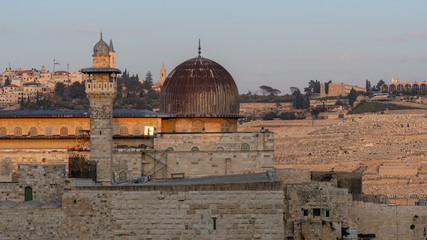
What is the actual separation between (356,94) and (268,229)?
138066 millimetres

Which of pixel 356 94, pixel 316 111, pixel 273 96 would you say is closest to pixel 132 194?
pixel 316 111

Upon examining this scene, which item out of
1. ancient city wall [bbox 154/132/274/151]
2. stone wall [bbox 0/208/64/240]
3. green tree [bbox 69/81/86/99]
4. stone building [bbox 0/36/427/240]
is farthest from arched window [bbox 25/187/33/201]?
green tree [bbox 69/81/86/99]

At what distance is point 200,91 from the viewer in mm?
41969

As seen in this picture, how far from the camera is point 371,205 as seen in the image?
129 ft

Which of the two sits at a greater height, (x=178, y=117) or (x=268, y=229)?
(x=178, y=117)

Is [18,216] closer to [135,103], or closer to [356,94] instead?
[135,103]

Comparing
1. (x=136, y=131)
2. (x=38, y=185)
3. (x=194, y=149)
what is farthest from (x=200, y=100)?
(x=38, y=185)

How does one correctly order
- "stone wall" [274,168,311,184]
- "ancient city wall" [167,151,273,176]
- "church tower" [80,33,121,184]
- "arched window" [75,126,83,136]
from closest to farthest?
1. "church tower" [80,33,121,184]
2. "ancient city wall" [167,151,273,176]
3. "stone wall" [274,168,311,184]
4. "arched window" [75,126,83,136]

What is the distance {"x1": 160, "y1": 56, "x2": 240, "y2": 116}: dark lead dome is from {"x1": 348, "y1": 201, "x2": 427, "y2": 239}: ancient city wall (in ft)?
26.6

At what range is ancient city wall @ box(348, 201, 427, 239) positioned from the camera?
129ft

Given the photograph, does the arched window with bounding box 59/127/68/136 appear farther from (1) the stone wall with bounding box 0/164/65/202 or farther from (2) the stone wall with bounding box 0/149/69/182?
(1) the stone wall with bounding box 0/164/65/202

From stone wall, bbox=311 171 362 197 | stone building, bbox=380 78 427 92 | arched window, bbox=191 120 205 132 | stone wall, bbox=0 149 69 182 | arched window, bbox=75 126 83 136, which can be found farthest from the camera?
stone building, bbox=380 78 427 92

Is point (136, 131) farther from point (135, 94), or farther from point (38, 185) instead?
point (135, 94)

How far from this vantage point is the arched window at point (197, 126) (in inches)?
1649
